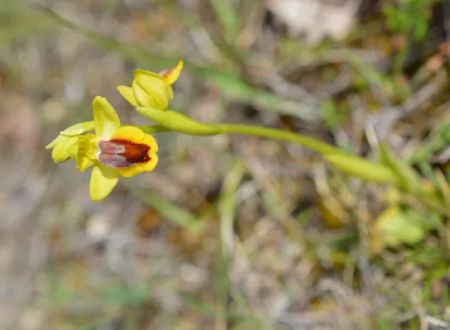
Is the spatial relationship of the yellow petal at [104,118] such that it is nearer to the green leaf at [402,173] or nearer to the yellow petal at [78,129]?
the yellow petal at [78,129]

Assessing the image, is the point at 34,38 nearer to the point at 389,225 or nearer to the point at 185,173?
the point at 185,173

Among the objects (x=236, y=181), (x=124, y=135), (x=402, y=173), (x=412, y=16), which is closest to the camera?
(x=124, y=135)

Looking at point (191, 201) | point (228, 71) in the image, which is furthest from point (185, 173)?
point (228, 71)

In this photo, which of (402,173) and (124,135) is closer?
(124,135)

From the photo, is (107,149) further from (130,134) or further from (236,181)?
(236,181)

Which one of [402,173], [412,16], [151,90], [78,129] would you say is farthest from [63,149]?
[412,16]

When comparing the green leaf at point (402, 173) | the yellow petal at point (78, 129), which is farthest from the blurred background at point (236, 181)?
the yellow petal at point (78, 129)
